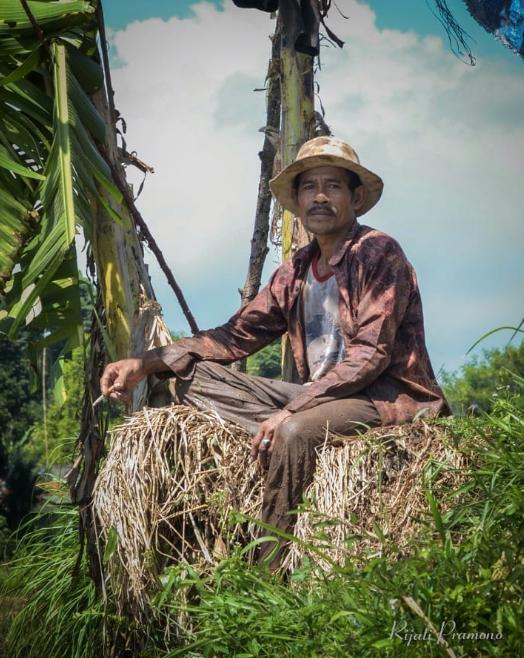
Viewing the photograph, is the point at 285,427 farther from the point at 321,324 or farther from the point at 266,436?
the point at 321,324

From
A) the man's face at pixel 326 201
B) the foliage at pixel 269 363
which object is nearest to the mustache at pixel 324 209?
the man's face at pixel 326 201

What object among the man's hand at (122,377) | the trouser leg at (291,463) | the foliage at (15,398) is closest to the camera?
the trouser leg at (291,463)

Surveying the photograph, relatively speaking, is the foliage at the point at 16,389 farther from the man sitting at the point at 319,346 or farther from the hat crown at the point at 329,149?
the hat crown at the point at 329,149

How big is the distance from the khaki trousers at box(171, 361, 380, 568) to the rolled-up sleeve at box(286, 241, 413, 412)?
7 cm

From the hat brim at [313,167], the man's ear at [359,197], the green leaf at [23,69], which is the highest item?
the green leaf at [23,69]

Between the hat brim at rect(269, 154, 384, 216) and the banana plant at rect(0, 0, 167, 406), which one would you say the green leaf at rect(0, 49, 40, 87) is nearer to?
the banana plant at rect(0, 0, 167, 406)

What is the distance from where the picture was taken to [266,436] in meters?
4.58

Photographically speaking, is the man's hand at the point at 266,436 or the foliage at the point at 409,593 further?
the man's hand at the point at 266,436

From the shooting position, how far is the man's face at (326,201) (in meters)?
5.11

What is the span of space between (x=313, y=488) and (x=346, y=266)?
3.62ft

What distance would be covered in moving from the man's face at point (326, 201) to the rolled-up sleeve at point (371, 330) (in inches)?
11.1

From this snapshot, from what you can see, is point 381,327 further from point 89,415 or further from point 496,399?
point 89,415

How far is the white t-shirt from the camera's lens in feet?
16.6

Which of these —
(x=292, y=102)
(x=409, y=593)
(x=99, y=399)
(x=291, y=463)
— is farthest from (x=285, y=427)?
(x=292, y=102)
